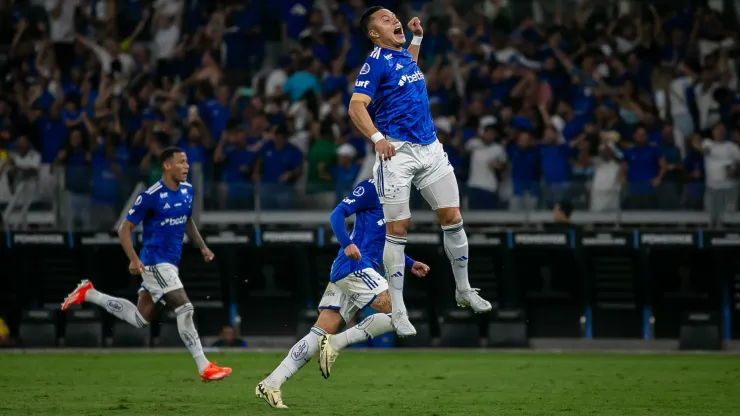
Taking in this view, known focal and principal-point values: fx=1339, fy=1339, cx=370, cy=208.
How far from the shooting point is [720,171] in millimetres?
20125

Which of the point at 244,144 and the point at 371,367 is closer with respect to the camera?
the point at 371,367

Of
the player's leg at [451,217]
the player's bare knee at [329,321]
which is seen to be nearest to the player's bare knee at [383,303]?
the player's bare knee at [329,321]

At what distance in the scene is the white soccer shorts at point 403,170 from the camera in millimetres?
12266

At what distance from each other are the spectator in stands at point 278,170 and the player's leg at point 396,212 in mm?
8519

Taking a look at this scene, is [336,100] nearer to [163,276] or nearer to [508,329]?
[508,329]

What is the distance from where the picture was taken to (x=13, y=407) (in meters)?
12.9

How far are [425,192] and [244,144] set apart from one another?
10.0m

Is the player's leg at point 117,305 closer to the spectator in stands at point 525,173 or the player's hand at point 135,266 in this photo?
the player's hand at point 135,266

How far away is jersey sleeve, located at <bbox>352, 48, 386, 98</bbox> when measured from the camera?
475 inches

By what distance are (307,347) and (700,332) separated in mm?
9702

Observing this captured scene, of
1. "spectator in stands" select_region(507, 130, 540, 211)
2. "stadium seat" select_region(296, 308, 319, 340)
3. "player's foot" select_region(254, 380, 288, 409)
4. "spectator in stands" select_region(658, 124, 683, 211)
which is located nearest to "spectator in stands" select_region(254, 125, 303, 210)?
"stadium seat" select_region(296, 308, 319, 340)

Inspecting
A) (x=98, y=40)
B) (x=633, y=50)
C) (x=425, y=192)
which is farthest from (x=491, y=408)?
(x=98, y=40)

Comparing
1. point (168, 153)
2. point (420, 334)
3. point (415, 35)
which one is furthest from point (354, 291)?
point (420, 334)

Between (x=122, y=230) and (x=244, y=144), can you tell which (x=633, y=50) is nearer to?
(x=244, y=144)
